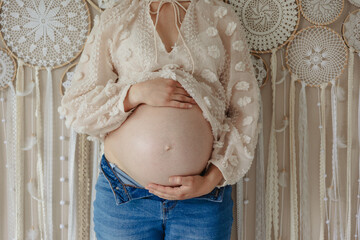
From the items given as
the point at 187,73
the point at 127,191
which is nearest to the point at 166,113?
the point at 187,73

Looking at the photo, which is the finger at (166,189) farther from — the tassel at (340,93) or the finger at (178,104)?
Answer: the tassel at (340,93)

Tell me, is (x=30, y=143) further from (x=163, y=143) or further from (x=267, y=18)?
(x=267, y=18)

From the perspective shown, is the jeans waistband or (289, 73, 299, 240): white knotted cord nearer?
the jeans waistband

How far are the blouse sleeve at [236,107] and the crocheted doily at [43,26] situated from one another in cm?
54

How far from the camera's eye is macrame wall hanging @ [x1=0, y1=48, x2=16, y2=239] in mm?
1256

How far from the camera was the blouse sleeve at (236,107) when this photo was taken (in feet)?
3.25

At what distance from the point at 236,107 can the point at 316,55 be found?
0.48 m

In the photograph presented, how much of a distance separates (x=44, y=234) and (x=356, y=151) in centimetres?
131

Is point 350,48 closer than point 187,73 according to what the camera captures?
No

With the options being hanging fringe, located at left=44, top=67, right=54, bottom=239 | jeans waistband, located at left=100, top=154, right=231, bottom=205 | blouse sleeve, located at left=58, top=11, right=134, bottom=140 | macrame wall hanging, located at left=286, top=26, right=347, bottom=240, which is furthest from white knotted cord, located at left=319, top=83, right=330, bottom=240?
hanging fringe, located at left=44, top=67, right=54, bottom=239

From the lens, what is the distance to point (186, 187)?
0.91 m

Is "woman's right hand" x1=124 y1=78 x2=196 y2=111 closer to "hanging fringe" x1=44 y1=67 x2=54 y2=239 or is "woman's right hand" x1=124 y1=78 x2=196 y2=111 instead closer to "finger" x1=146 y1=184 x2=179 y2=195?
"finger" x1=146 y1=184 x2=179 y2=195

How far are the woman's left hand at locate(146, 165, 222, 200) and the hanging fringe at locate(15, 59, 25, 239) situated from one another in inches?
25.1

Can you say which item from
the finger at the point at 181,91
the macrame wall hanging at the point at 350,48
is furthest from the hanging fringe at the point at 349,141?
the finger at the point at 181,91
